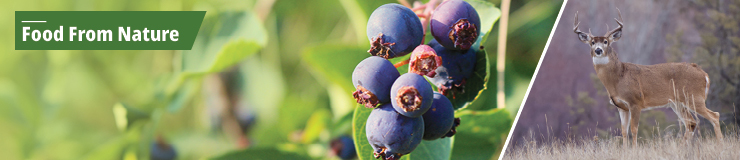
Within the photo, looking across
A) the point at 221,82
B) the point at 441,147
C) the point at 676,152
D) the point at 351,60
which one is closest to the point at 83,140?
the point at 221,82

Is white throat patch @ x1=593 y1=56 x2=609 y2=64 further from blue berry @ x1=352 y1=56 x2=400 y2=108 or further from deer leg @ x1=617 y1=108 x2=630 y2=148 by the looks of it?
blue berry @ x1=352 y1=56 x2=400 y2=108

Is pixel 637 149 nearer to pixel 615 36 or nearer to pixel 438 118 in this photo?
pixel 615 36

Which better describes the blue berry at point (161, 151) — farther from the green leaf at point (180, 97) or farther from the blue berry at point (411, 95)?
the blue berry at point (411, 95)

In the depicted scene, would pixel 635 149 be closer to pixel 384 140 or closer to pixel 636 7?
pixel 636 7

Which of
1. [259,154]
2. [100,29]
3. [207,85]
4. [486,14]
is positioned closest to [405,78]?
[486,14]

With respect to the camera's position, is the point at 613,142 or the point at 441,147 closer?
the point at 441,147

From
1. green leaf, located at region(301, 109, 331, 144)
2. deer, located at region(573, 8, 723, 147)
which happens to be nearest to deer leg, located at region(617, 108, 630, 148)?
deer, located at region(573, 8, 723, 147)
